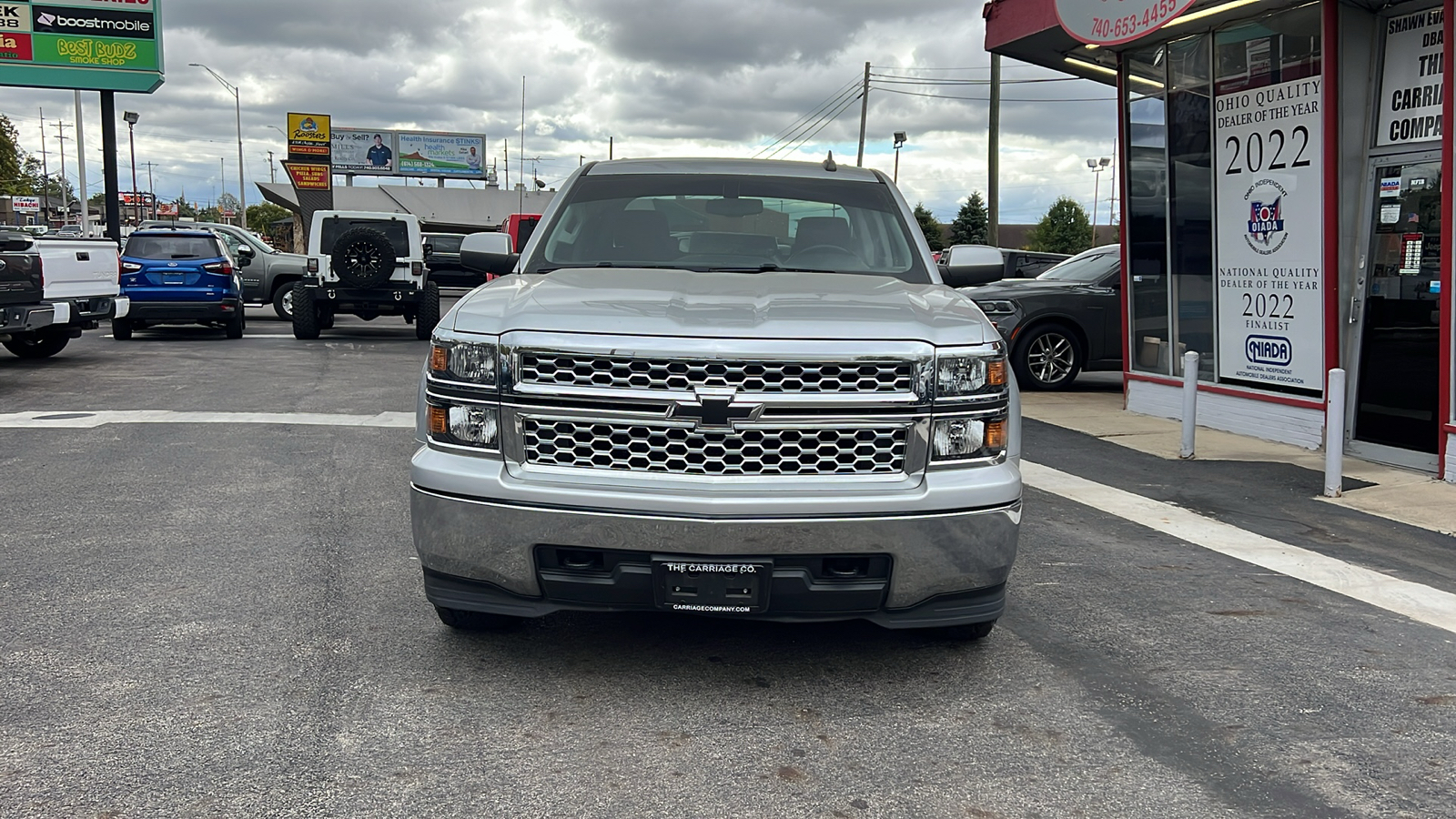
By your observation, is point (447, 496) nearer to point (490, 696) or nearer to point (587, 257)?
point (490, 696)

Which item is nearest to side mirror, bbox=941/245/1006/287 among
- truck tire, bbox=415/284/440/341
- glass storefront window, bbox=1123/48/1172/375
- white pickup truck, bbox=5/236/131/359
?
glass storefront window, bbox=1123/48/1172/375

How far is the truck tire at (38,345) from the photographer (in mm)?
14398

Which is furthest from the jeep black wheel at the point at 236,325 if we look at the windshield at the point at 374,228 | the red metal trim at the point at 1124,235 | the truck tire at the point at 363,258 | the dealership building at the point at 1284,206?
the red metal trim at the point at 1124,235

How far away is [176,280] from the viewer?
1764 centimetres

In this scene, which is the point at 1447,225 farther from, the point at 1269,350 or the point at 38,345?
the point at 38,345

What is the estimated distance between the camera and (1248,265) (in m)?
9.87

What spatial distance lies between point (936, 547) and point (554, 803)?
133cm

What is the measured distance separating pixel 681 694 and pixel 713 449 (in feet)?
2.69

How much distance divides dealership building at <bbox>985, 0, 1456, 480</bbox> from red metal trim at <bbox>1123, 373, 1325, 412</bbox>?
0.7 inches

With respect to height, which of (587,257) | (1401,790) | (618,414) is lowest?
(1401,790)

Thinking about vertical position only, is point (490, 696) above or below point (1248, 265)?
below

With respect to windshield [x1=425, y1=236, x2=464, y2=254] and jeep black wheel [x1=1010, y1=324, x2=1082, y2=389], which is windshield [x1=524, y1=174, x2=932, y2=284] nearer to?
jeep black wheel [x1=1010, y1=324, x2=1082, y2=389]

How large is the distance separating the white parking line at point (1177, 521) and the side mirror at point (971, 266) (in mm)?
1911

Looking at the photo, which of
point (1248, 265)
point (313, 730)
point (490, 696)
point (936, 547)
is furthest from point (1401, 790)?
point (1248, 265)
